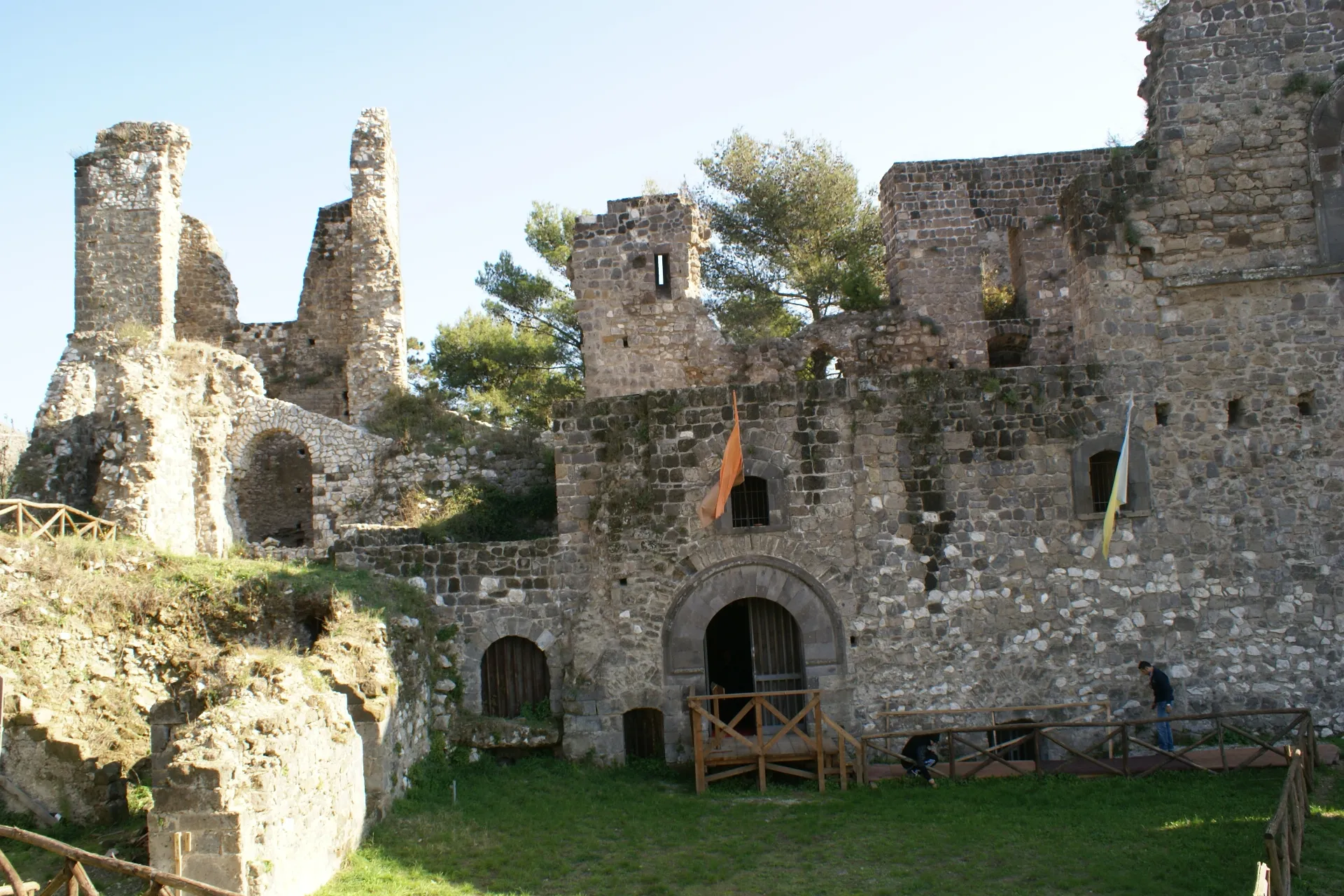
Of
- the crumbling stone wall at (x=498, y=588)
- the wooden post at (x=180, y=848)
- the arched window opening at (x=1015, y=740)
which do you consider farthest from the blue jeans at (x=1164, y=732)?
the wooden post at (x=180, y=848)

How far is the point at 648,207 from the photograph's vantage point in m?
18.9

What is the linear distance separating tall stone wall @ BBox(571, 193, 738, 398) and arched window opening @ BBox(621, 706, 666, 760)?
5.70m

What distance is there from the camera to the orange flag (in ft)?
47.8

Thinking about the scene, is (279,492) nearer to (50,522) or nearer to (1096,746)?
(50,522)

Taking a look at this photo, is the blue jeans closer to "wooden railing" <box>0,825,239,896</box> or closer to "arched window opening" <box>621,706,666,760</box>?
"arched window opening" <box>621,706,666,760</box>

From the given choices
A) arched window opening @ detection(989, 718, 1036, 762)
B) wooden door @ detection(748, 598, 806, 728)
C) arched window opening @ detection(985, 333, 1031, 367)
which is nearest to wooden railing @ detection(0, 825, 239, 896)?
wooden door @ detection(748, 598, 806, 728)

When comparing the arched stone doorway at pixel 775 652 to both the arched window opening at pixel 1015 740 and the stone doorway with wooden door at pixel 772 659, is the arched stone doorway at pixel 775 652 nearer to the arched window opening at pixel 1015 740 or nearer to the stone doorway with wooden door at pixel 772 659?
the stone doorway with wooden door at pixel 772 659

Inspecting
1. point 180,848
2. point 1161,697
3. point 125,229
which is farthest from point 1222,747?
point 125,229

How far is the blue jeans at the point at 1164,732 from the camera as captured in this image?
1384 centimetres

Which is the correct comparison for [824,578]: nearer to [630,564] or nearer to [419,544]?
[630,564]

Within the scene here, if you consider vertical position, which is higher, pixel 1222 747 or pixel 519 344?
pixel 519 344

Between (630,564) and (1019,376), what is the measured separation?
17.9ft

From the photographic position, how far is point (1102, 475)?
15188 mm

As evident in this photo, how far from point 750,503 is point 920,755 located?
3.66m
